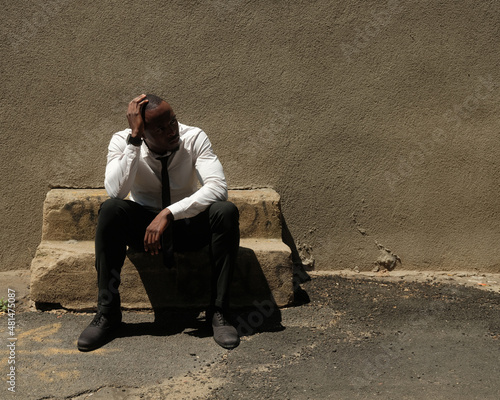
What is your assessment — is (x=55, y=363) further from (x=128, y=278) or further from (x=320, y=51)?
(x=320, y=51)

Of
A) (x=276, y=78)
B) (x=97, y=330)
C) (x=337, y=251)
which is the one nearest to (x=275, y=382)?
(x=97, y=330)

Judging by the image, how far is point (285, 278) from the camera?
3.81 m

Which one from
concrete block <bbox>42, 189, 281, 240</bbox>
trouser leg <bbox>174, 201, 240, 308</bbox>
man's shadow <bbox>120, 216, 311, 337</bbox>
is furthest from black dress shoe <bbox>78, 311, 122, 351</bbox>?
concrete block <bbox>42, 189, 281, 240</bbox>

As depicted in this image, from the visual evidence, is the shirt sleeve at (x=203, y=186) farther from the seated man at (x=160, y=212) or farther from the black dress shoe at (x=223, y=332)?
the black dress shoe at (x=223, y=332)

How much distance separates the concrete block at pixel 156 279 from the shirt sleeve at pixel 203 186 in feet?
1.71

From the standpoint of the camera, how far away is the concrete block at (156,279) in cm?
368

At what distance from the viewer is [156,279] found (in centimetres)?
372

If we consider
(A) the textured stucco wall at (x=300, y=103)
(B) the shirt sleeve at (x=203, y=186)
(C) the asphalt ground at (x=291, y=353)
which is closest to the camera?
(C) the asphalt ground at (x=291, y=353)

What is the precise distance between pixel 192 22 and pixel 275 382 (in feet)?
8.52

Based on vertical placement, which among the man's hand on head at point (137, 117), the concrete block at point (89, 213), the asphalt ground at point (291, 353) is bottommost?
the asphalt ground at point (291, 353)

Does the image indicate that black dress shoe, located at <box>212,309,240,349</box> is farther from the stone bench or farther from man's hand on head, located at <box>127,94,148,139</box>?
man's hand on head, located at <box>127,94,148,139</box>

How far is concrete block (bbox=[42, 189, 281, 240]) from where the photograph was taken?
3906 millimetres

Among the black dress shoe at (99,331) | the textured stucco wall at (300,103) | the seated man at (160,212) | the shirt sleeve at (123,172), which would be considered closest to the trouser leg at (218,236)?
the seated man at (160,212)

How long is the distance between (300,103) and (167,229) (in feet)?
4.93
